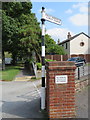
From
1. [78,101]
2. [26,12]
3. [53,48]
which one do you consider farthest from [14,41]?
[78,101]

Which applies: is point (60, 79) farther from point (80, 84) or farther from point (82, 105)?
point (80, 84)

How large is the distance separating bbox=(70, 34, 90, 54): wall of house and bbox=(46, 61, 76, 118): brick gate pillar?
104 feet

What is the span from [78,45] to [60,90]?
32.0 meters

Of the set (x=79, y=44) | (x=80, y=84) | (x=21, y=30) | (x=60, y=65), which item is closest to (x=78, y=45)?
(x=79, y=44)

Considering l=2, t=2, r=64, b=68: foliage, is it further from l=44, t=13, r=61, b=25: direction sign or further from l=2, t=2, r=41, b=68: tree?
l=44, t=13, r=61, b=25: direction sign

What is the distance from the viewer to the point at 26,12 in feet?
70.6

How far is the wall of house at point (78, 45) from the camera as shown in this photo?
3487 centimetres

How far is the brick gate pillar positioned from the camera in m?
3.94

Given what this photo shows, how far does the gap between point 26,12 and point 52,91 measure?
759 inches

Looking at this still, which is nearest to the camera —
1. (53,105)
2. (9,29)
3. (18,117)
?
(53,105)

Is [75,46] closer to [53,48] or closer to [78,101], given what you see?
[53,48]

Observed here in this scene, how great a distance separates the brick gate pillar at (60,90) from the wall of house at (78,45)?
3161 cm

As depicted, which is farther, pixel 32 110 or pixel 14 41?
pixel 14 41

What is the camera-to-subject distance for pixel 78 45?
34906 mm
